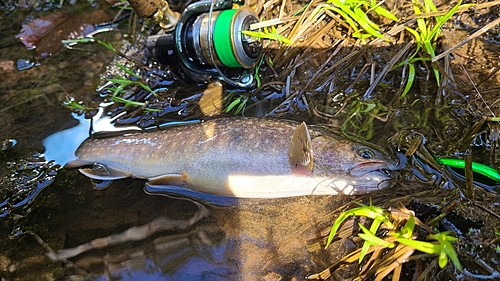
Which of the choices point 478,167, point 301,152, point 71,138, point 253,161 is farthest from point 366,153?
point 71,138

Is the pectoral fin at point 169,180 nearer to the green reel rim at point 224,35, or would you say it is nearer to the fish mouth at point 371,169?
the green reel rim at point 224,35

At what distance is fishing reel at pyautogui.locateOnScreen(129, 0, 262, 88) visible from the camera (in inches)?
124

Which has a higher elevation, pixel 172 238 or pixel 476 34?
pixel 476 34

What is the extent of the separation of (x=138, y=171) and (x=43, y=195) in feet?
2.66

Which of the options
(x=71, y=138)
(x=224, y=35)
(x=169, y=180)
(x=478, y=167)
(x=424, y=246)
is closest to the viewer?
(x=424, y=246)

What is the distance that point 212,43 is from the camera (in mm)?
3176

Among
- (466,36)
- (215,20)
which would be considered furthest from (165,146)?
(466,36)

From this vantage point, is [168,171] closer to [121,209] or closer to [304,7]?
[121,209]

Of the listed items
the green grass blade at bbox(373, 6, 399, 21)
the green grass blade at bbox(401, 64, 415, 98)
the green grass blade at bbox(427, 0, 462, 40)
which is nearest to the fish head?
the green grass blade at bbox(401, 64, 415, 98)

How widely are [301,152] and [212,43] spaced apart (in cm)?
137

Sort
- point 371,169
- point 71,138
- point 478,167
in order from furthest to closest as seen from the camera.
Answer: point 71,138
point 371,169
point 478,167

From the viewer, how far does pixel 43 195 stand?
9.75 feet

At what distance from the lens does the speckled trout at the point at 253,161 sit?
2607 millimetres

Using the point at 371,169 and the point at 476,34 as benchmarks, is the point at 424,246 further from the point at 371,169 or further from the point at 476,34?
the point at 476,34
